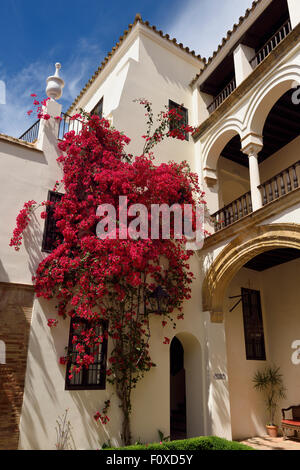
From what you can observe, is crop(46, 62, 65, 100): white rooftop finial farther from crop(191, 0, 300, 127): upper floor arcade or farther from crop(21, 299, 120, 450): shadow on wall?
crop(21, 299, 120, 450): shadow on wall

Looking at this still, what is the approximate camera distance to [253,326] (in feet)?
37.0

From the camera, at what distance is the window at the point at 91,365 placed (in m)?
7.47

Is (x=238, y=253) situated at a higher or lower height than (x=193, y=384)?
higher

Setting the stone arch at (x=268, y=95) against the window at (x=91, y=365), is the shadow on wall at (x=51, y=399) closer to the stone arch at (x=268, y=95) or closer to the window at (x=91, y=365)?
the window at (x=91, y=365)

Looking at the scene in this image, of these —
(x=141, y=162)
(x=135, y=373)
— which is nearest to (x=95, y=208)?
(x=141, y=162)

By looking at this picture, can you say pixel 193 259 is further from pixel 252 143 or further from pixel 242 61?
pixel 242 61

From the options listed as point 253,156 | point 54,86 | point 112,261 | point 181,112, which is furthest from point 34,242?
point 181,112

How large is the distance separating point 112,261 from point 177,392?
7053 mm

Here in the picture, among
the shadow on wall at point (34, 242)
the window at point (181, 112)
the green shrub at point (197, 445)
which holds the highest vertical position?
the window at point (181, 112)

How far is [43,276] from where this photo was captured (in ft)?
24.7

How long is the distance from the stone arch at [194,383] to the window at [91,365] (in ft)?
7.74

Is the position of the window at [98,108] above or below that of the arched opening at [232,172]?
above

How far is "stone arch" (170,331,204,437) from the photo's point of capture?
900 centimetres

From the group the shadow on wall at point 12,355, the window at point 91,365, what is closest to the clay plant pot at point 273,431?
the window at point 91,365
